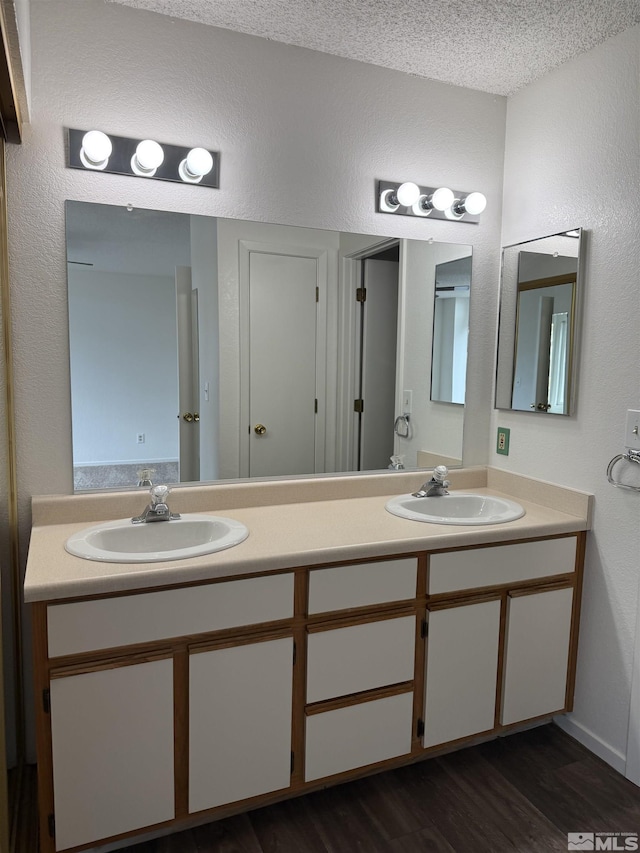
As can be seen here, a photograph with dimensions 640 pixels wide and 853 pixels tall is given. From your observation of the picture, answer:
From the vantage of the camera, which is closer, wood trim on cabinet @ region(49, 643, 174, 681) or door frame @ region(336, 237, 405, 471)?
wood trim on cabinet @ region(49, 643, 174, 681)

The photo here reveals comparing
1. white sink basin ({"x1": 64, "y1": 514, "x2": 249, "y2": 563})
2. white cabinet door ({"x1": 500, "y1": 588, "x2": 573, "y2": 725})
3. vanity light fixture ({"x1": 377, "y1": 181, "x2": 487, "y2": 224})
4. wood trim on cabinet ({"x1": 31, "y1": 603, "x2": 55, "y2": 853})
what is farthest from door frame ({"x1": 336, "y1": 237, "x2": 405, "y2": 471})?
wood trim on cabinet ({"x1": 31, "y1": 603, "x2": 55, "y2": 853})

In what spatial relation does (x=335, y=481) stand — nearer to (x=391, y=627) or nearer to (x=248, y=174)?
(x=391, y=627)

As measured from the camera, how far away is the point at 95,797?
4.62 ft

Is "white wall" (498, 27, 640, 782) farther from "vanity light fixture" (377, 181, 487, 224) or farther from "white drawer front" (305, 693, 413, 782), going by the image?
"white drawer front" (305, 693, 413, 782)

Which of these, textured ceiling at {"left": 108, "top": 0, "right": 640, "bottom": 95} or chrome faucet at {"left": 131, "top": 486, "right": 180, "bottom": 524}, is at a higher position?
textured ceiling at {"left": 108, "top": 0, "right": 640, "bottom": 95}

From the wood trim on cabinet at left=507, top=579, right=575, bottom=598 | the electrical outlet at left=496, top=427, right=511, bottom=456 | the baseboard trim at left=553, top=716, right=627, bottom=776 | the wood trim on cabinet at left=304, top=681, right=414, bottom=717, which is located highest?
the electrical outlet at left=496, top=427, right=511, bottom=456

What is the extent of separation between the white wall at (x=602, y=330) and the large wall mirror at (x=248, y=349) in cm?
45

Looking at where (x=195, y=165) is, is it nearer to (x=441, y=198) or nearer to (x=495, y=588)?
(x=441, y=198)

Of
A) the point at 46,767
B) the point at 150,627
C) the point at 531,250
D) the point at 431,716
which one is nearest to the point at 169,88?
the point at 531,250

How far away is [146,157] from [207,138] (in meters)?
0.24

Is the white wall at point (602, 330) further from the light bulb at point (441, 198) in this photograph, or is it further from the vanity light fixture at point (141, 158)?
the vanity light fixture at point (141, 158)

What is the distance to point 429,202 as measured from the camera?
221 cm

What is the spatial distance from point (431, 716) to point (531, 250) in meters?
1.71

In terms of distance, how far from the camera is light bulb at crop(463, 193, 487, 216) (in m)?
2.23
